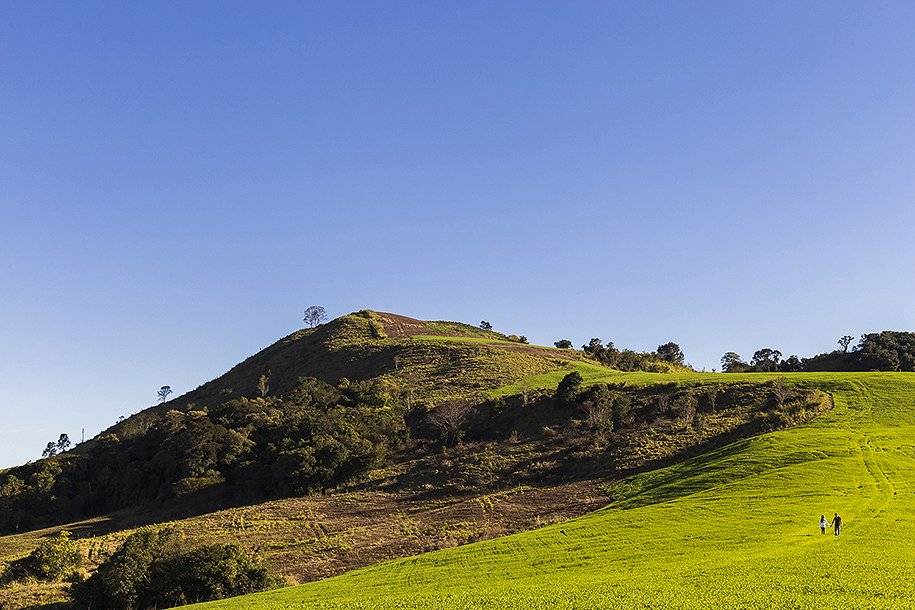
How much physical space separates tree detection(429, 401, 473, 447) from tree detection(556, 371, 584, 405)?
1263 centimetres

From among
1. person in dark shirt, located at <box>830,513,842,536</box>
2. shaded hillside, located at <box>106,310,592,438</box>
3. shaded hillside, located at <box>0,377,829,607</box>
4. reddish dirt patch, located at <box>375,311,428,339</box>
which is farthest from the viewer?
reddish dirt patch, located at <box>375,311,428,339</box>

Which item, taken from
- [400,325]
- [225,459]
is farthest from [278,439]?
[400,325]

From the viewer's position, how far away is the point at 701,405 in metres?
82.8

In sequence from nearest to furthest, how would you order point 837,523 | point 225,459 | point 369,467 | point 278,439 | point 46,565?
1. point 837,523
2. point 46,565
3. point 369,467
4. point 225,459
5. point 278,439

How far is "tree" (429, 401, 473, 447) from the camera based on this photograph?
8894 centimetres

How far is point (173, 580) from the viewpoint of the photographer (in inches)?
1785

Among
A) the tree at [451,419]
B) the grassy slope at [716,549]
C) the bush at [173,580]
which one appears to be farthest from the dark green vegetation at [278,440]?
the grassy slope at [716,549]

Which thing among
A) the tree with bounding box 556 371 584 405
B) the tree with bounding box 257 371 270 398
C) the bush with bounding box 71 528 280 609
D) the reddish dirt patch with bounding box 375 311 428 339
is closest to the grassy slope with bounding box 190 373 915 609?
the bush with bounding box 71 528 280 609

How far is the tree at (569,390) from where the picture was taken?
9075 cm

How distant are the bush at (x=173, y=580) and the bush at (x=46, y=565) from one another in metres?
10.2

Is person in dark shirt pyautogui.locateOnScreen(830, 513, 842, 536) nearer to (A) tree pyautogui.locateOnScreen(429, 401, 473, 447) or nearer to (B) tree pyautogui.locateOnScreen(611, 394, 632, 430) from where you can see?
(B) tree pyautogui.locateOnScreen(611, 394, 632, 430)

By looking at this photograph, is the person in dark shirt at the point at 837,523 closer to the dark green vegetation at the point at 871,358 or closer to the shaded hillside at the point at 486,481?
the shaded hillside at the point at 486,481

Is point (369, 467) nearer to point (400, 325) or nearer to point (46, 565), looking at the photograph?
point (46, 565)

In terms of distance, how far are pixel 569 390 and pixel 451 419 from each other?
52.2 ft
